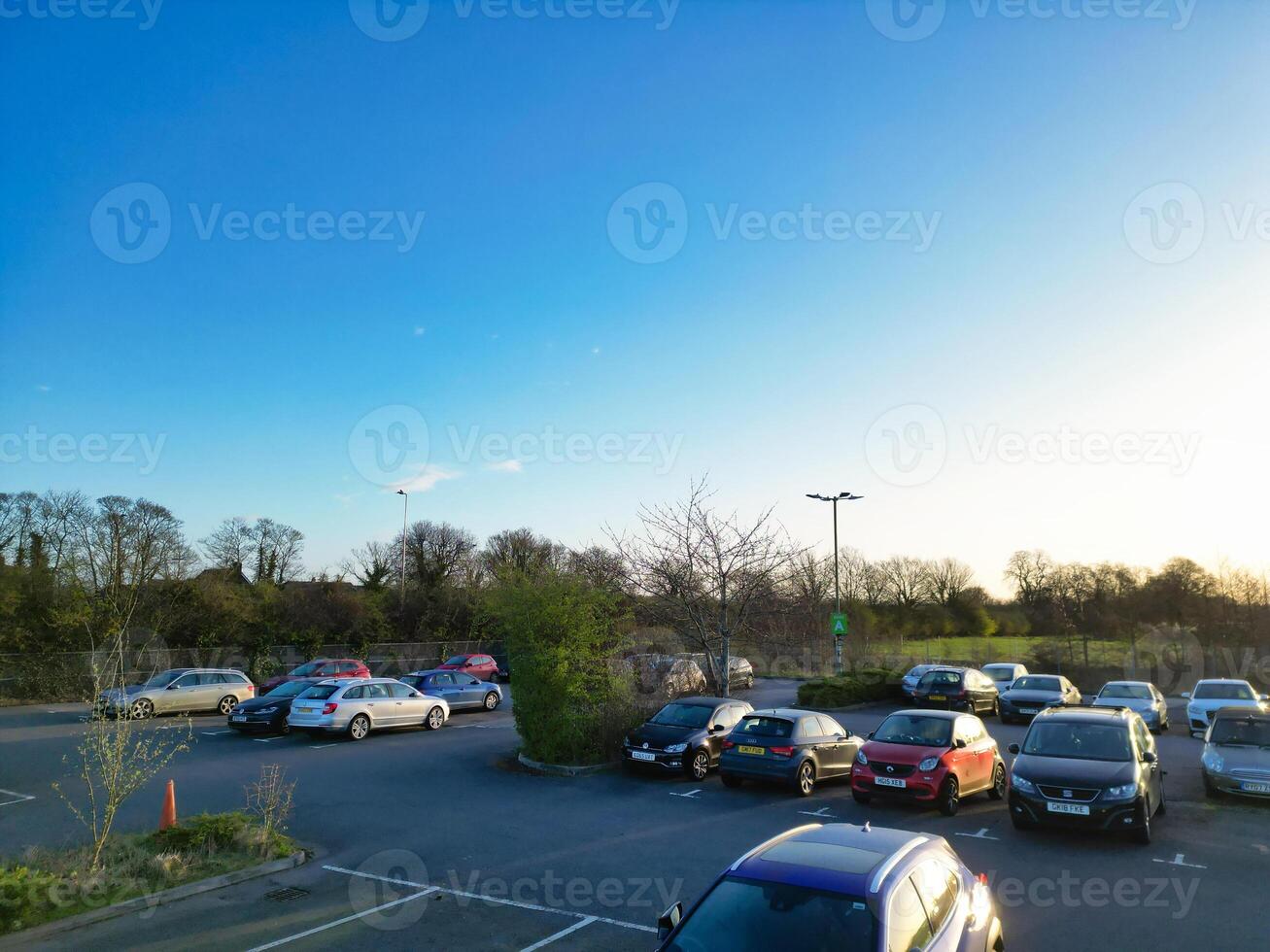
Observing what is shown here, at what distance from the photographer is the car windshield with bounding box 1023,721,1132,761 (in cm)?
1166

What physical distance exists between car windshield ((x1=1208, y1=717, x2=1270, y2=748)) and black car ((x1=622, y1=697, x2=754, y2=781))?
839 centimetres

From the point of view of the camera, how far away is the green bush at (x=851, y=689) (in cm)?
2798

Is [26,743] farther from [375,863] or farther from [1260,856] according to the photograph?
[1260,856]

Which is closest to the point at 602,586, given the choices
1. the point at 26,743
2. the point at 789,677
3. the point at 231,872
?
the point at 231,872

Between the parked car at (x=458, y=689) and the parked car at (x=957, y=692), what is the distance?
1405 cm

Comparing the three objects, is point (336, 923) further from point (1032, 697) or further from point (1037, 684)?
point (1037, 684)

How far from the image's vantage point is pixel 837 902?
4.53 meters

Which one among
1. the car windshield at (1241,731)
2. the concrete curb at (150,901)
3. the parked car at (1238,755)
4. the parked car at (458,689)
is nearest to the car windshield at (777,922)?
the concrete curb at (150,901)

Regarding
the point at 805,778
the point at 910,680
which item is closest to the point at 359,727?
the point at 805,778

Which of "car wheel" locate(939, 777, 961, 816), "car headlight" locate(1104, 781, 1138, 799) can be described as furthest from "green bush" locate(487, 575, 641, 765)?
"car headlight" locate(1104, 781, 1138, 799)

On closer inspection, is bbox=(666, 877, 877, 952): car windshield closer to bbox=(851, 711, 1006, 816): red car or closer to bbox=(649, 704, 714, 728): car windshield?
bbox=(851, 711, 1006, 816): red car

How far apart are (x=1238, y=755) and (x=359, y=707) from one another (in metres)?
18.0

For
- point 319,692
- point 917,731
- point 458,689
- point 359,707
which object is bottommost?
point 458,689

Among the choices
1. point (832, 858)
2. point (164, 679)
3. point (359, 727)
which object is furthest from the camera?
point (164, 679)
